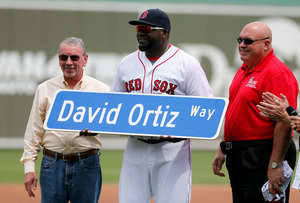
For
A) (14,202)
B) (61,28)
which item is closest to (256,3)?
(61,28)

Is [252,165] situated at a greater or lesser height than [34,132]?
lesser

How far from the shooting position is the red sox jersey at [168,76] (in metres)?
4.66

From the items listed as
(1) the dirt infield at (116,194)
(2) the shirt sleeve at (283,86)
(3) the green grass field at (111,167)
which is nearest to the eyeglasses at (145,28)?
(2) the shirt sleeve at (283,86)

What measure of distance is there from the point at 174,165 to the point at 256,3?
37.6 ft

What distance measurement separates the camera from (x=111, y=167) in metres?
11.8

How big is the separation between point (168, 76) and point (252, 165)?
1.08 meters

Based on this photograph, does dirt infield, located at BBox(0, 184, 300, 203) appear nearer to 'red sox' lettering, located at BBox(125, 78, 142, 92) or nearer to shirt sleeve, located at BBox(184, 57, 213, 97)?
'red sox' lettering, located at BBox(125, 78, 142, 92)

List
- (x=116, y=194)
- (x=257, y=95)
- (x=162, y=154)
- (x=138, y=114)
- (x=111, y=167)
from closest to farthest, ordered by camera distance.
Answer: (x=138, y=114)
(x=162, y=154)
(x=257, y=95)
(x=116, y=194)
(x=111, y=167)

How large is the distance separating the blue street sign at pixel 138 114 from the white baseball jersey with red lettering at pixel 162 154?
24 centimetres

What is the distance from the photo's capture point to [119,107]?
14.8ft

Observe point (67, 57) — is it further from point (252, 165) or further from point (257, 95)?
point (252, 165)

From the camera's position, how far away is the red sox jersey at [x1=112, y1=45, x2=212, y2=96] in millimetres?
4656

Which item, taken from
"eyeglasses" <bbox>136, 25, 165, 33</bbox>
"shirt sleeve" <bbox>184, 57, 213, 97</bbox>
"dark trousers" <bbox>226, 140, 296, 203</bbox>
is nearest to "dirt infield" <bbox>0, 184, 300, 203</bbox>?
"dark trousers" <bbox>226, 140, 296, 203</bbox>

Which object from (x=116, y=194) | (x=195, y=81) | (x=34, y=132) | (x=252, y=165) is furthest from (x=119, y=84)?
(x=116, y=194)
